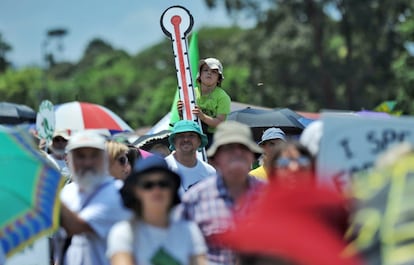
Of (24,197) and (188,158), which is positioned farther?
(188,158)

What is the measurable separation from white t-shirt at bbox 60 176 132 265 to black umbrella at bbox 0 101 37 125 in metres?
10.3

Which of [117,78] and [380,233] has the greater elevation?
[380,233]

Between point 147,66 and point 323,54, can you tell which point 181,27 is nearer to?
point 323,54

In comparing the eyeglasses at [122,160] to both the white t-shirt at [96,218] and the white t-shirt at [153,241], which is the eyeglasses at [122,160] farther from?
the white t-shirt at [153,241]

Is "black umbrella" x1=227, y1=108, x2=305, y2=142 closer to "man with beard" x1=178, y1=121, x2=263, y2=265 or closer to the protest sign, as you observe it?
"man with beard" x1=178, y1=121, x2=263, y2=265

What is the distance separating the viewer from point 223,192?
20.3 ft

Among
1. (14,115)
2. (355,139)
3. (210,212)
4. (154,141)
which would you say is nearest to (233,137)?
(210,212)

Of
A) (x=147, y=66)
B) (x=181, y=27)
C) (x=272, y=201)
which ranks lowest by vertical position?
(x=147, y=66)

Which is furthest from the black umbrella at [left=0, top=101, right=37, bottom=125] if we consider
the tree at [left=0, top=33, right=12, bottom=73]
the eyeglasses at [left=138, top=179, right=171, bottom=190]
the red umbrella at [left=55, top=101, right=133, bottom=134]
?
the tree at [left=0, top=33, right=12, bottom=73]

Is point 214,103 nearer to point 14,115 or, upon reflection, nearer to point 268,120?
point 268,120

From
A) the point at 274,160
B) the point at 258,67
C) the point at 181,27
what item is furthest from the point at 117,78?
the point at 274,160

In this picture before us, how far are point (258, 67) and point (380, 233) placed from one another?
41564 mm

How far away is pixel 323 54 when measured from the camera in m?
46.8

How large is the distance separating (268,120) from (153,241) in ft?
21.4
